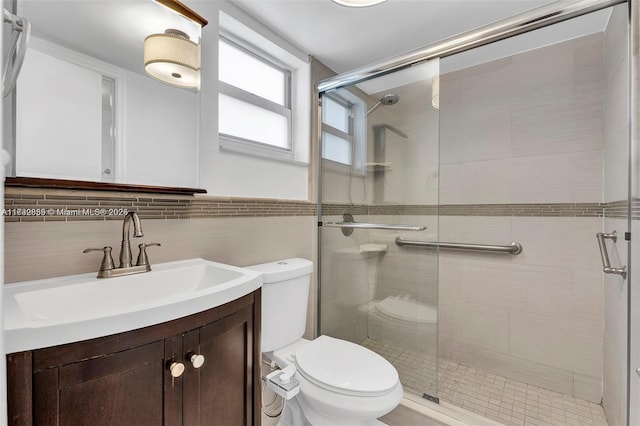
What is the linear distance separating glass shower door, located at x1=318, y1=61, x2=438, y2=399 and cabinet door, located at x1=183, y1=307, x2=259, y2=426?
1.01 metres

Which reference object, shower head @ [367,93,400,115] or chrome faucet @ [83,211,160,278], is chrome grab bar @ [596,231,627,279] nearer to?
shower head @ [367,93,400,115]

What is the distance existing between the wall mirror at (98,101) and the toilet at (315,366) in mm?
687

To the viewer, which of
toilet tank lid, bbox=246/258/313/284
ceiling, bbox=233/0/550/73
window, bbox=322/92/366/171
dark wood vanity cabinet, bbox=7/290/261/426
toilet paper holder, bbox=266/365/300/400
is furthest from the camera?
window, bbox=322/92/366/171

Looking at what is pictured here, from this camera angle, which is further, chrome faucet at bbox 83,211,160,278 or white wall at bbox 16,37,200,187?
chrome faucet at bbox 83,211,160,278

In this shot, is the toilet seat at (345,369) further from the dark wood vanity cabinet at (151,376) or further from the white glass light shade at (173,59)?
the white glass light shade at (173,59)

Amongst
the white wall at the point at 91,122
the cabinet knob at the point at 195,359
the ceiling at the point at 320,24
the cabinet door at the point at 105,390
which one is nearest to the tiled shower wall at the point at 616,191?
the ceiling at the point at 320,24

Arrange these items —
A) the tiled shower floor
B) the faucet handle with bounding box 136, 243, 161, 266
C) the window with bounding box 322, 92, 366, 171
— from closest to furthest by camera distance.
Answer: the faucet handle with bounding box 136, 243, 161, 266 < the tiled shower floor < the window with bounding box 322, 92, 366, 171

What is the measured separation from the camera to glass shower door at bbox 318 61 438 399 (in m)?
1.67

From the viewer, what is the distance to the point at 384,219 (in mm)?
1814

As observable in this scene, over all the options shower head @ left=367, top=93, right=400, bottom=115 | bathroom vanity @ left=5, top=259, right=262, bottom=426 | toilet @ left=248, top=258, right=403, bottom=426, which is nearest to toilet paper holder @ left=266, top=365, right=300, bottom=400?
toilet @ left=248, top=258, right=403, bottom=426

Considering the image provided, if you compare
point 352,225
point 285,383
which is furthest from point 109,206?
point 352,225

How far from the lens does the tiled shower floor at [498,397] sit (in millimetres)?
1592

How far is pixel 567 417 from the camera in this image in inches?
63.3

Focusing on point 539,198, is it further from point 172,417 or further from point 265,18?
point 172,417
